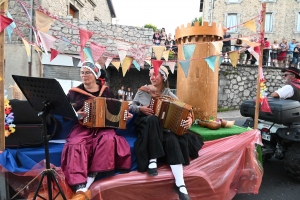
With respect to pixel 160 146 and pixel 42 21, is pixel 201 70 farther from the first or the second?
pixel 42 21

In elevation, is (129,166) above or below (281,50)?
below

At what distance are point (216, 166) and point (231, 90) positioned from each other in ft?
31.9

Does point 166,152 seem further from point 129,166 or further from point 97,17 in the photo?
point 97,17

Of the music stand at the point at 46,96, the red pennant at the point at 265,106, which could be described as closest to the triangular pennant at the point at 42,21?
the music stand at the point at 46,96

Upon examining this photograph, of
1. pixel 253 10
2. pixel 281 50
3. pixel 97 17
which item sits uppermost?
pixel 253 10

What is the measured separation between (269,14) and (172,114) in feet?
73.4

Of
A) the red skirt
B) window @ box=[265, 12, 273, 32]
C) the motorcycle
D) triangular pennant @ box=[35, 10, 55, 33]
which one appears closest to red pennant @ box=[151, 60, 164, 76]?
the red skirt

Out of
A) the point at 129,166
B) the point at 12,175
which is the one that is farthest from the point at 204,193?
the point at 12,175

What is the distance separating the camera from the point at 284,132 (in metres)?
3.79

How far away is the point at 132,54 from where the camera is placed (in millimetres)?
4230

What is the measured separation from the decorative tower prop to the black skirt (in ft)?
3.34

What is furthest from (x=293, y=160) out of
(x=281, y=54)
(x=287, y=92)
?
(x=281, y=54)

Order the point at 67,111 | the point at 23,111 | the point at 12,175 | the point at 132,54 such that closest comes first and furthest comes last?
the point at 67,111
the point at 12,175
the point at 23,111
the point at 132,54

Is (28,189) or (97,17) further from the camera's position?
(97,17)
